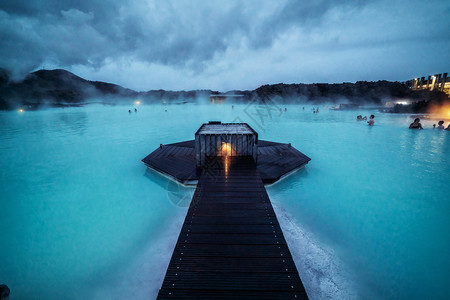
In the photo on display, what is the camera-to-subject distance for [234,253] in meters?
4.40

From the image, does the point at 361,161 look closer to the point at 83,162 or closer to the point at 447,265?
the point at 447,265

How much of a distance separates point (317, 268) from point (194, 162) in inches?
339

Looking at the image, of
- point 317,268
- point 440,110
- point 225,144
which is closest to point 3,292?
point 317,268

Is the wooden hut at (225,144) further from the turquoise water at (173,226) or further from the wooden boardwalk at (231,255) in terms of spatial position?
the wooden boardwalk at (231,255)

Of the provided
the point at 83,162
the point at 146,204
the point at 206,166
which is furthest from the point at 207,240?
the point at 83,162

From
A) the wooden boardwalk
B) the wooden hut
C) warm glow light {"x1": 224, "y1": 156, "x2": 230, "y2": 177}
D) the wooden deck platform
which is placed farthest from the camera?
the wooden deck platform

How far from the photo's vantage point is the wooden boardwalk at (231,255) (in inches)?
139

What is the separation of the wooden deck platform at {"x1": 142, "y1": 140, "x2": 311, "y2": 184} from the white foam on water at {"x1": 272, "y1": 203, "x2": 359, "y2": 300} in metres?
3.79

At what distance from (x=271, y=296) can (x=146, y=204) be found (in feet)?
27.3

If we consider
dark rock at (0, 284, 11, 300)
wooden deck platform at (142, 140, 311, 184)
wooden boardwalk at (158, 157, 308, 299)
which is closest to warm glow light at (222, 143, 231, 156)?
wooden deck platform at (142, 140, 311, 184)

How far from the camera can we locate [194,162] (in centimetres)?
1241

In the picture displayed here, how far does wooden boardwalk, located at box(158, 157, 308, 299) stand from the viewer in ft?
11.6

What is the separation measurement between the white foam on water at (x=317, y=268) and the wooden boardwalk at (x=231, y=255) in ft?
5.93

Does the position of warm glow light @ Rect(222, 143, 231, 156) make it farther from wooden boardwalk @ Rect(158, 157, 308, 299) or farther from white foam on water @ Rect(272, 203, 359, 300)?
white foam on water @ Rect(272, 203, 359, 300)
